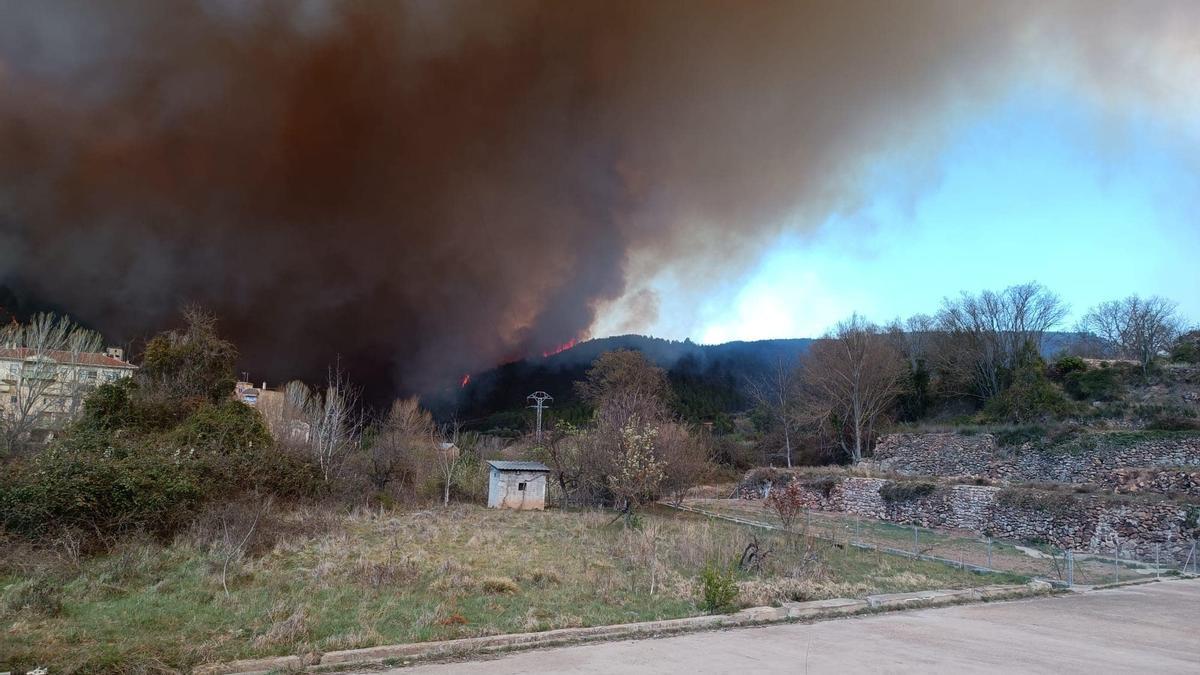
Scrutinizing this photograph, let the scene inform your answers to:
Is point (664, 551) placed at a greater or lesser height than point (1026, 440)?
lesser

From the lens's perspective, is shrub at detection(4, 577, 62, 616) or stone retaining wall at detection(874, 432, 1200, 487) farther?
stone retaining wall at detection(874, 432, 1200, 487)

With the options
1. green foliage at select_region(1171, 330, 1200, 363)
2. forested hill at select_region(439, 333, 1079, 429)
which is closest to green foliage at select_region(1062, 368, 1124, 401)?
green foliage at select_region(1171, 330, 1200, 363)

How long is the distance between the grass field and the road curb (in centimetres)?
40

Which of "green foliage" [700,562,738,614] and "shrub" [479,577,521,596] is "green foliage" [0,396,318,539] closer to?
"shrub" [479,577,521,596]

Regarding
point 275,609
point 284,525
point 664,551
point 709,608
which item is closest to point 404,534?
point 284,525

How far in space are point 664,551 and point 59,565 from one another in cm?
1363

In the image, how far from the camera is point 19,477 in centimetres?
1461

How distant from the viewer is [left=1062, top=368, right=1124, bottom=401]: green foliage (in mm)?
40938

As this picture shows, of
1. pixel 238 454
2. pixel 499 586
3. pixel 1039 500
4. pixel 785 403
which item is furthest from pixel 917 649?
pixel 785 403

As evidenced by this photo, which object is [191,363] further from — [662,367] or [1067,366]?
[662,367]

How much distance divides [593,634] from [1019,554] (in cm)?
2094

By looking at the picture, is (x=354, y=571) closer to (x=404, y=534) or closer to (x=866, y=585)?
(x=404, y=534)

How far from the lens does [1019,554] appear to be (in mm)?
22969

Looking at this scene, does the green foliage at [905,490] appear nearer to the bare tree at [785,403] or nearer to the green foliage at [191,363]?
the bare tree at [785,403]
